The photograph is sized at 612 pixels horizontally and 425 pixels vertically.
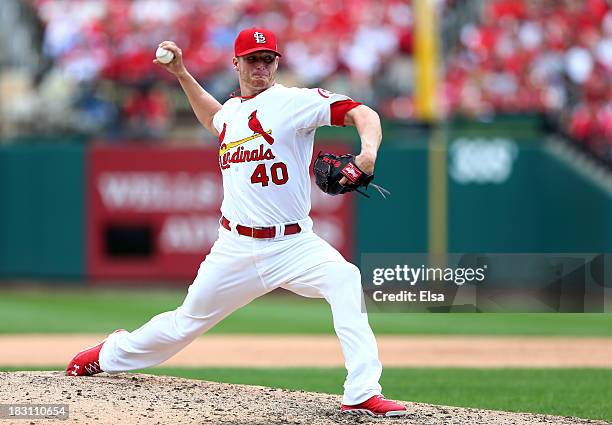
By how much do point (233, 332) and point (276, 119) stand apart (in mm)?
6356

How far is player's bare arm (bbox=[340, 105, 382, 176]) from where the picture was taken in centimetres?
519

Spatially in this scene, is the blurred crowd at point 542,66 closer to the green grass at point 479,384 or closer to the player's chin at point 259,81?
the green grass at point 479,384

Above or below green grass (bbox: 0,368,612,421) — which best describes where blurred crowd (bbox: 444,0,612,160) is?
above

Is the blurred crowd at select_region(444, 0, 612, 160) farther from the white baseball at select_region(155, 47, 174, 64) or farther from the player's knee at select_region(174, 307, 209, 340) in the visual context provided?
the player's knee at select_region(174, 307, 209, 340)


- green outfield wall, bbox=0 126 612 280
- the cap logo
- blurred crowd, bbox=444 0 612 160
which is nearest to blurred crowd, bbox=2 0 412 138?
blurred crowd, bbox=444 0 612 160

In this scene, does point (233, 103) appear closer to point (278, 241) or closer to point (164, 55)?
point (164, 55)

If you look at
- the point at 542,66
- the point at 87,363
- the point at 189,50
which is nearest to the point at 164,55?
the point at 87,363

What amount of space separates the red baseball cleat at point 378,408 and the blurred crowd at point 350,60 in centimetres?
938

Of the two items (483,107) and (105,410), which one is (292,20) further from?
(105,410)

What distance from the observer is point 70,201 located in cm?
1504

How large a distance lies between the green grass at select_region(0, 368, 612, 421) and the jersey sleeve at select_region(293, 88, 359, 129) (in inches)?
84.2

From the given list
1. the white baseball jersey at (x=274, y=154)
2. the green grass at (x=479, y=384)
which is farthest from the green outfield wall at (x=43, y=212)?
the white baseball jersey at (x=274, y=154)

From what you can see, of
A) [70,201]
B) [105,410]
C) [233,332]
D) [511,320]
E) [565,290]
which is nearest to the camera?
[105,410]

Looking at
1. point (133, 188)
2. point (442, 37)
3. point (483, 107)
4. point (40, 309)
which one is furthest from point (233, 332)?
point (442, 37)
